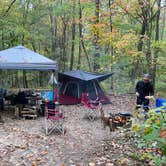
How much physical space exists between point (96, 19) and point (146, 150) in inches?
413

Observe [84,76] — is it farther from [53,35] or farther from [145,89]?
[53,35]

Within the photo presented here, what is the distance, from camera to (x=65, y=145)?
5.66 meters

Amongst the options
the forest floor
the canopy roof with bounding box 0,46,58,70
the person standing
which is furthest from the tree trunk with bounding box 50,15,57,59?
the person standing

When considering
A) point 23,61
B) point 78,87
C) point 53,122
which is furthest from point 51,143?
point 78,87

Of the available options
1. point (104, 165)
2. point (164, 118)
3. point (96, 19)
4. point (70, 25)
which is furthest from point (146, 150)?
point (70, 25)

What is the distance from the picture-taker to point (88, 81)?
37.1 ft

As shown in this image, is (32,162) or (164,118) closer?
(164,118)

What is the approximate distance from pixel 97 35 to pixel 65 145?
348 inches

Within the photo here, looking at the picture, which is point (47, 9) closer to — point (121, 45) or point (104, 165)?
point (121, 45)

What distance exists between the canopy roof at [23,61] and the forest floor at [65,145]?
1.57 meters

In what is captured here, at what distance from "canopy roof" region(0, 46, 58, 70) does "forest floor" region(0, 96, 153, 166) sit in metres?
1.57

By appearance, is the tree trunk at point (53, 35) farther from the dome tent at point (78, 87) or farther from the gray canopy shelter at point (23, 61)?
the gray canopy shelter at point (23, 61)

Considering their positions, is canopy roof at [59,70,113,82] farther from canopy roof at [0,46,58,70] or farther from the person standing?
the person standing

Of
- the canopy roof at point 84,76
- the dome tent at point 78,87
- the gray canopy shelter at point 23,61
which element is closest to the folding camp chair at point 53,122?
the gray canopy shelter at point 23,61
